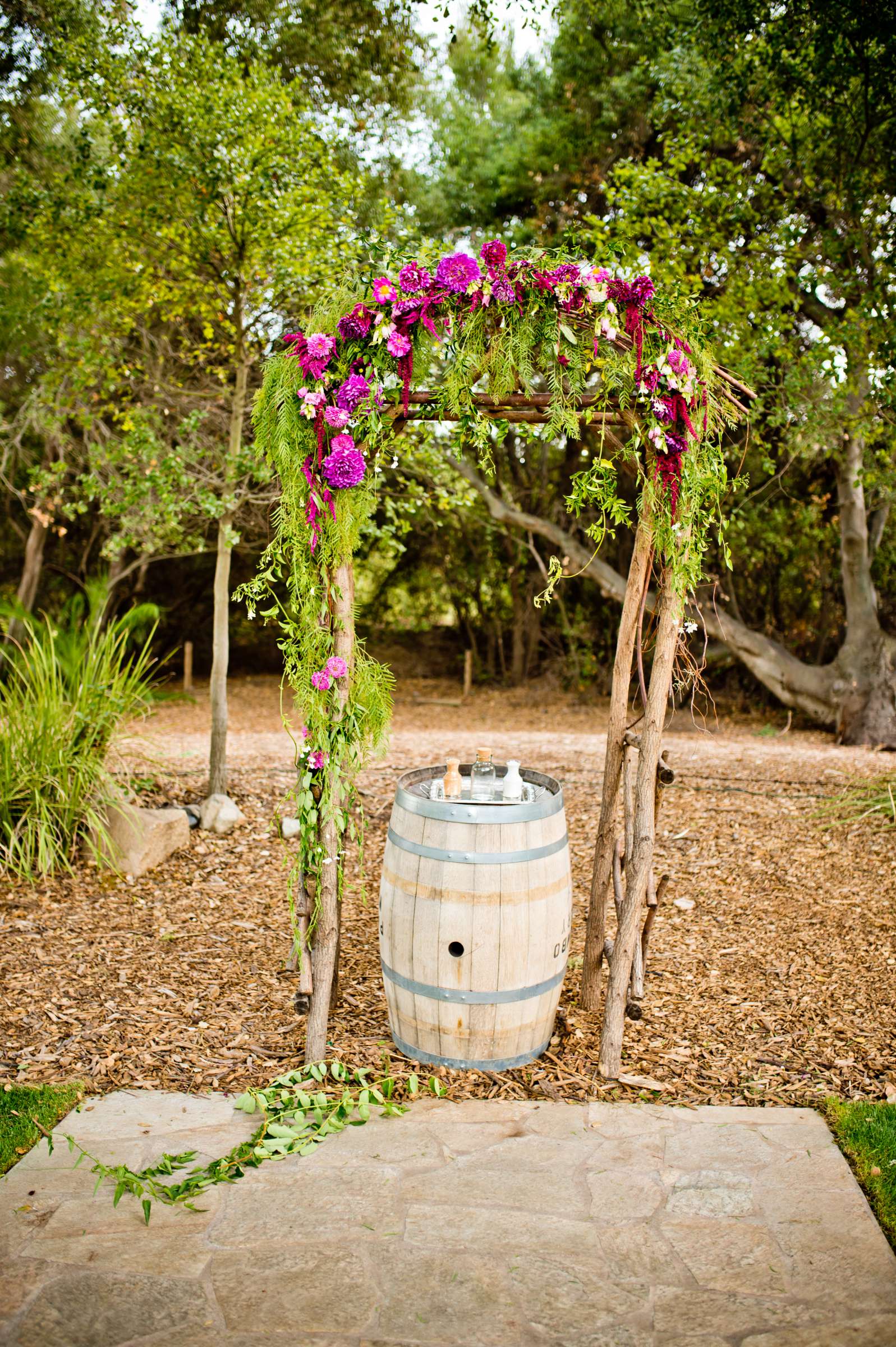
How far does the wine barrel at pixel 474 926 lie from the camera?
9.20 ft

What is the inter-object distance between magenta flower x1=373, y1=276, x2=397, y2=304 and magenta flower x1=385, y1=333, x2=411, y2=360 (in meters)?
0.10

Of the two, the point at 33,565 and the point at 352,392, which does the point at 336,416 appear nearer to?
the point at 352,392

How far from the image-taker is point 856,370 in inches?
258

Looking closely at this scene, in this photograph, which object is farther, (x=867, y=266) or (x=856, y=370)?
(x=856, y=370)

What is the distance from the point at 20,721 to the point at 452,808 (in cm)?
279

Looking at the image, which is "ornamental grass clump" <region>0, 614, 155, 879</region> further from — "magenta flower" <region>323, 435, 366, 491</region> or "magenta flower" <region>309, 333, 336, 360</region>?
"magenta flower" <region>309, 333, 336, 360</region>

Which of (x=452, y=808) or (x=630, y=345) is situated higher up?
(x=630, y=345)

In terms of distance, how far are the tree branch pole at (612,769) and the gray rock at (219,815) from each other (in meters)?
2.51

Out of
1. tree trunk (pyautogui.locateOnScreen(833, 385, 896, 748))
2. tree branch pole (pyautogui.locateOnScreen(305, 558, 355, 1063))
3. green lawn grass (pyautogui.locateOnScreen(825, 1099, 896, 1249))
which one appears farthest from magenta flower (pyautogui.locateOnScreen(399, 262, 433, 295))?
tree trunk (pyautogui.locateOnScreen(833, 385, 896, 748))

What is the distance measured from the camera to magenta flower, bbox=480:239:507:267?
274 centimetres

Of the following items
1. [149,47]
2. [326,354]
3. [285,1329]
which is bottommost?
[285,1329]

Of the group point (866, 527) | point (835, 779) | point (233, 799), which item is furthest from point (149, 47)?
A: point (866, 527)

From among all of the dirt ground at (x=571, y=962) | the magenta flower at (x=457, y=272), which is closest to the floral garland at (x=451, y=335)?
the magenta flower at (x=457, y=272)

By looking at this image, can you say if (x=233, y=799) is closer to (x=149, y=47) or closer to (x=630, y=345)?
(x=630, y=345)
